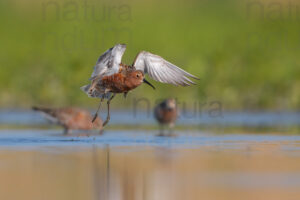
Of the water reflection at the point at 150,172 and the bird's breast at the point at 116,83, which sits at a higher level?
the bird's breast at the point at 116,83

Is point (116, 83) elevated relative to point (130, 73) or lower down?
lower down

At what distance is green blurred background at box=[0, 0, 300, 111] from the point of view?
24031 mm

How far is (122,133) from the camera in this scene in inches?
607

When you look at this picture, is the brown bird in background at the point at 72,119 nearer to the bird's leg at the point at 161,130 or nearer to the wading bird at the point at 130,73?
the bird's leg at the point at 161,130

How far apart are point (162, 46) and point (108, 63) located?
18463mm

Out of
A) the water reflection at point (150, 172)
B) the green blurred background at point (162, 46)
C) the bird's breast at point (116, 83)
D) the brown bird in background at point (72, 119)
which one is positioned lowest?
the water reflection at point (150, 172)

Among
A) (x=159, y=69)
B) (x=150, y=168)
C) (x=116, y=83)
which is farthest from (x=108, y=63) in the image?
(x=150, y=168)

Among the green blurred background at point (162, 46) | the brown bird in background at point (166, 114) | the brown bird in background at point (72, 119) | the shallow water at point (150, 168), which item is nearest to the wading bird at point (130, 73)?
the shallow water at point (150, 168)

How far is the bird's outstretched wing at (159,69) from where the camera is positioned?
39.8ft

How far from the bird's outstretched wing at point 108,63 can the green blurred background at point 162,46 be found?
11.7 m

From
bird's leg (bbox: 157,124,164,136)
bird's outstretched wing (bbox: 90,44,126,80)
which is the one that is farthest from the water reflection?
bird's leg (bbox: 157,124,164,136)

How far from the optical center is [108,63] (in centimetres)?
1195

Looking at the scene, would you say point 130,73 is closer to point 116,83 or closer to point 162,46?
point 116,83

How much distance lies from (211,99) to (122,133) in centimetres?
869
